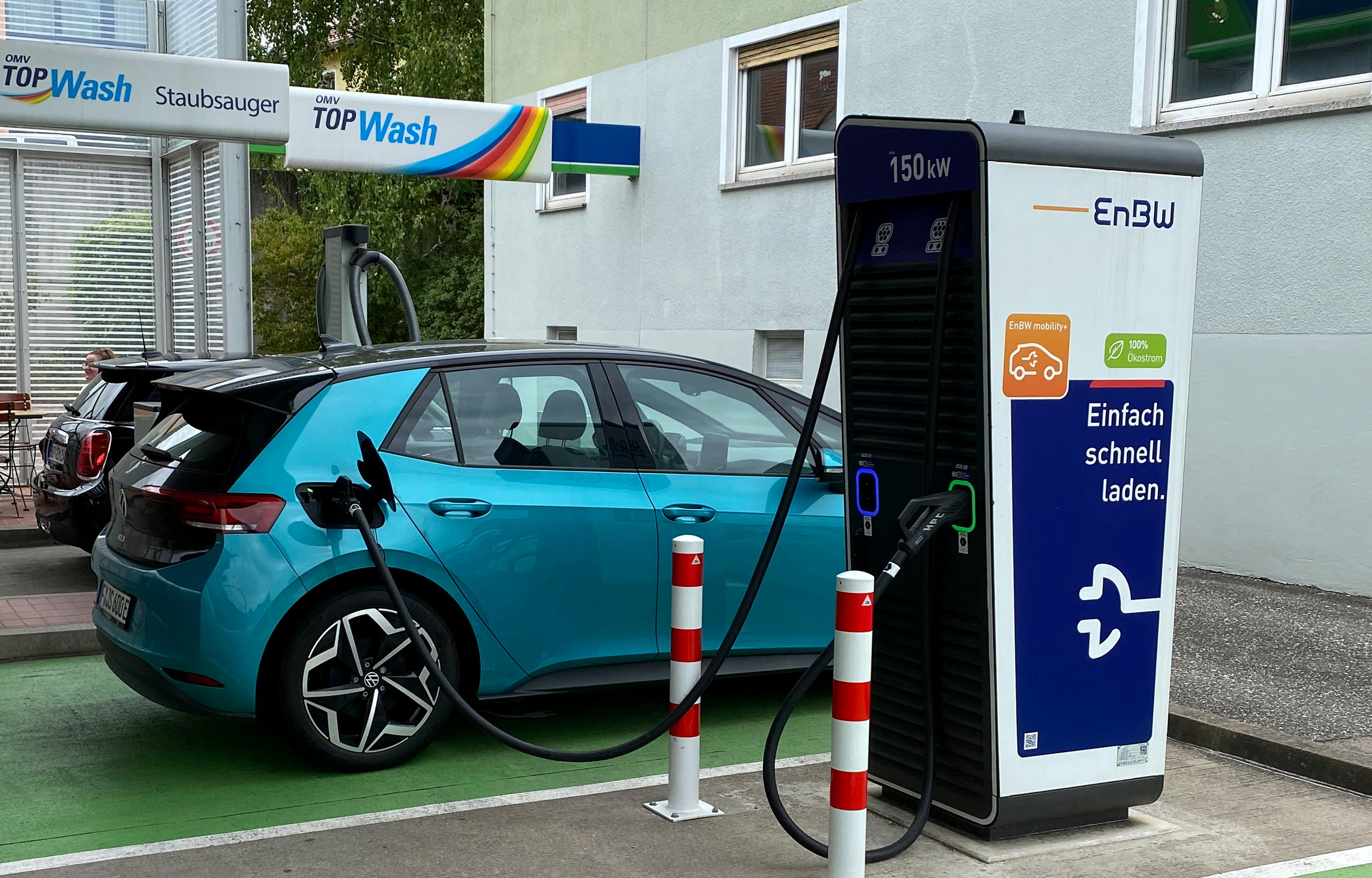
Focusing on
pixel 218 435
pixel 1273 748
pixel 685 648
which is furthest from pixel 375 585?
pixel 1273 748

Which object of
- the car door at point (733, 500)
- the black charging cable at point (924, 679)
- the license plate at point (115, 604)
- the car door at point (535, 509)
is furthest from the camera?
the car door at point (733, 500)

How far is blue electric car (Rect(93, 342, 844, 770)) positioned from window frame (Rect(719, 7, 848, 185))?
270 inches

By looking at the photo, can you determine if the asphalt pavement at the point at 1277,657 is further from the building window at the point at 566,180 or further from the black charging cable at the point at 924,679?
the building window at the point at 566,180

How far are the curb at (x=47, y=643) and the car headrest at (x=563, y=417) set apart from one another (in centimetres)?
302

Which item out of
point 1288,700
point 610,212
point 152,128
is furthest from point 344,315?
point 610,212

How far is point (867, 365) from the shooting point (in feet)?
15.8

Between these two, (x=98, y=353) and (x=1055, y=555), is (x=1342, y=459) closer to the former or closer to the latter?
(x=1055, y=555)

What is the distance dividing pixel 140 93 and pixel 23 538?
3.61 meters

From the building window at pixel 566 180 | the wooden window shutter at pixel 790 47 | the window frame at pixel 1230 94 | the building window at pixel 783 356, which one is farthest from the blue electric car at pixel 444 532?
the building window at pixel 566 180

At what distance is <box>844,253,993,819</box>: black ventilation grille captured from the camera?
436 cm

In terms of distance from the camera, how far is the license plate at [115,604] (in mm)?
5168

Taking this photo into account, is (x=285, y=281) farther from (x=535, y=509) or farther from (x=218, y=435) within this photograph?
(x=535, y=509)

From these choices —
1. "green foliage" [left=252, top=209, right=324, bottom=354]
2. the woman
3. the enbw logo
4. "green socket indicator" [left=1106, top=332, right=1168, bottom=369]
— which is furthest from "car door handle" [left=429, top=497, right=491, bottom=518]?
"green foliage" [left=252, top=209, right=324, bottom=354]

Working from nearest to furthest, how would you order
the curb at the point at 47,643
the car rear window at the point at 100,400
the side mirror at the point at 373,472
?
the side mirror at the point at 373,472
the curb at the point at 47,643
the car rear window at the point at 100,400
